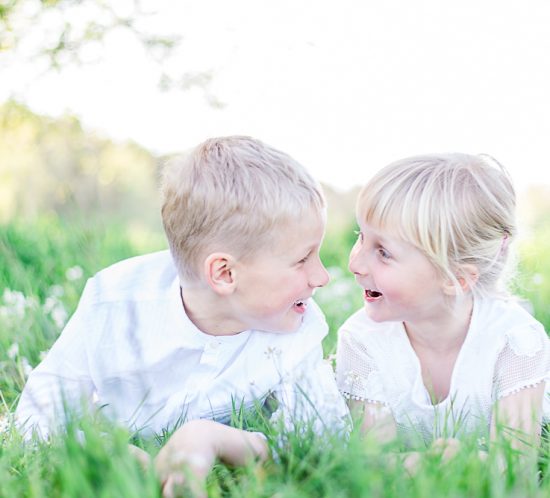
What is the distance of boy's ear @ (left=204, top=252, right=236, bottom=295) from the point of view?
2422 mm

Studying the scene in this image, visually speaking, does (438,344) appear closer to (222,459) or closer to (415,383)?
(415,383)

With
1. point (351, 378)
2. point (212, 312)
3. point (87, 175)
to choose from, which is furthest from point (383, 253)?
point (87, 175)

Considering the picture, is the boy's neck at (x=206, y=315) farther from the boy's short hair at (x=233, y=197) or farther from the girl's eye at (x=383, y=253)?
the girl's eye at (x=383, y=253)

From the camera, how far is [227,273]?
246 cm

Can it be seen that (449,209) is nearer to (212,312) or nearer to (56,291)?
(212,312)

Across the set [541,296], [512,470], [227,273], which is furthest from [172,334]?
Answer: [541,296]

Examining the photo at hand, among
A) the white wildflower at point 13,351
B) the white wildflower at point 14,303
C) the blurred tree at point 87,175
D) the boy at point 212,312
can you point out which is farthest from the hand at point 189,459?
the blurred tree at point 87,175

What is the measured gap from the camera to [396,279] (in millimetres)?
2492

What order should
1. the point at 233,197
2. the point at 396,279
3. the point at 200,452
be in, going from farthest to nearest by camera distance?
the point at 396,279 → the point at 233,197 → the point at 200,452

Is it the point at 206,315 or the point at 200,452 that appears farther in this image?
the point at 206,315

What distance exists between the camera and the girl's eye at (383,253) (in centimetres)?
253

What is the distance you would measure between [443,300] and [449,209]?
12.5 inches

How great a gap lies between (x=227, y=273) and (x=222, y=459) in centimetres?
66

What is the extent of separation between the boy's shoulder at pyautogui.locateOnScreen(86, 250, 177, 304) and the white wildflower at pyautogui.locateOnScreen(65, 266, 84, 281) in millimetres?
Answer: 1503
